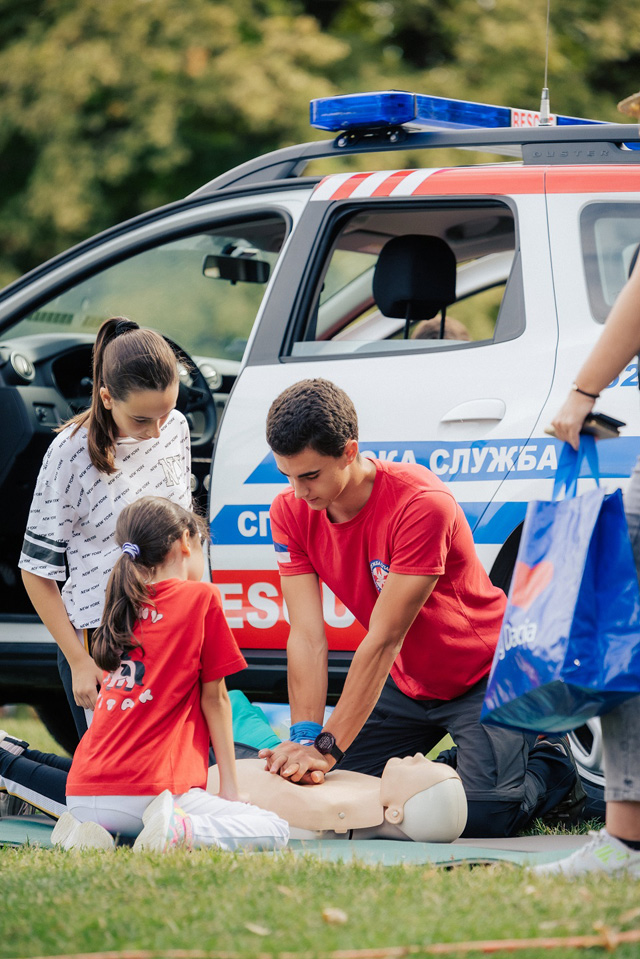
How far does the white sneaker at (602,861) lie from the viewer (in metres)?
2.52

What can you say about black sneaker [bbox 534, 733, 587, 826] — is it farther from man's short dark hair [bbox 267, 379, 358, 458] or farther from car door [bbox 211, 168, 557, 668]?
man's short dark hair [bbox 267, 379, 358, 458]

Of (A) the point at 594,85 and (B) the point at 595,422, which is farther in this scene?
(A) the point at 594,85

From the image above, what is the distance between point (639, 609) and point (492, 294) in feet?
31.9

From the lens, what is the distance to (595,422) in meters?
2.61

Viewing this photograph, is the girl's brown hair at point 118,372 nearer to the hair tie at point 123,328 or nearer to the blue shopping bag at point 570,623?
the hair tie at point 123,328

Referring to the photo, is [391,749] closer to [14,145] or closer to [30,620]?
[30,620]

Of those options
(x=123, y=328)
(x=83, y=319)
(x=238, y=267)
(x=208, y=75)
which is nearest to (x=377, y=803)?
(x=123, y=328)

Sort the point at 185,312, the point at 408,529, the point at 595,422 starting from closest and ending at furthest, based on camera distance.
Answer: the point at 595,422 < the point at 408,529 < the point at 185,312

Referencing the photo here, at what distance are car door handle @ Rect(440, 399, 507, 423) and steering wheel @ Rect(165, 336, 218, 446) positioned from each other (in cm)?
112

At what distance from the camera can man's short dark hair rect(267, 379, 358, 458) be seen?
3.22 metres

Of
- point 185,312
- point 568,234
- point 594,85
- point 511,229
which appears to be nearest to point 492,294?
point 594,85

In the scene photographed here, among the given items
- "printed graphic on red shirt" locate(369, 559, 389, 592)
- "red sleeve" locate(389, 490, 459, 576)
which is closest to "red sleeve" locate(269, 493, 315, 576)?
"printed graphic on red shirt" locate(369, 559, 389, 592)

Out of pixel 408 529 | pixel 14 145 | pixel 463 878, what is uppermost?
pixel 14 145

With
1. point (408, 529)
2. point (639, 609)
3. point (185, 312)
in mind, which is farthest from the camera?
point (185, 312)
